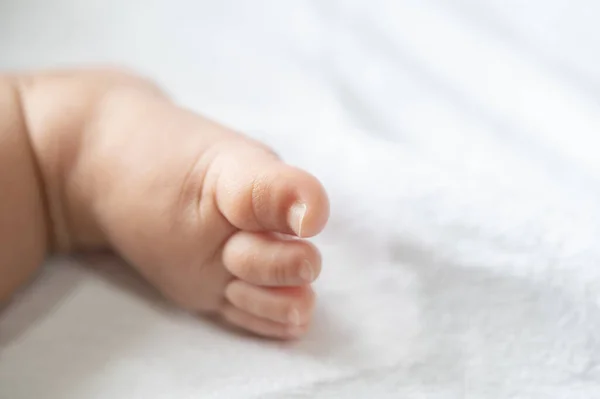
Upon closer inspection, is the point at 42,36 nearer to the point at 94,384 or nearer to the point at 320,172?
the point at 320,172

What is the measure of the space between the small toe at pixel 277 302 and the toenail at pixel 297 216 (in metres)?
0.06

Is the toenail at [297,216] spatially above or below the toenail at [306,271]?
above

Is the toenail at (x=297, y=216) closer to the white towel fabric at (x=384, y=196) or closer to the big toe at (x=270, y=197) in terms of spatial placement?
the big toe at (x=270, y=197)

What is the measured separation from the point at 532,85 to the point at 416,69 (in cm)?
14

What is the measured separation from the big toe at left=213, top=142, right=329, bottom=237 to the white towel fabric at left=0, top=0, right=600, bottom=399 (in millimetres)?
104

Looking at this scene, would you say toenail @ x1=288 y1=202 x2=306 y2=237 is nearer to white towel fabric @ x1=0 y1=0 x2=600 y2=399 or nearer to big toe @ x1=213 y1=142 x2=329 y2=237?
big toe @ x1=213 y1=142 x2=329 y2=237

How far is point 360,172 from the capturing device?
72 cm

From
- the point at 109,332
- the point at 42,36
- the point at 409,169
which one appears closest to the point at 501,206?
the point at 409,169

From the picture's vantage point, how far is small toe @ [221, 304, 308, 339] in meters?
0.58

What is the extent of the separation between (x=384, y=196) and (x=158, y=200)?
224 mm

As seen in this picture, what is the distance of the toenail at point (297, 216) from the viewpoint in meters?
0.53

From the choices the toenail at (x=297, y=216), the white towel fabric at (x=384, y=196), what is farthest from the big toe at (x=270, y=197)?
the white towel fabric at (x=384, y=196)

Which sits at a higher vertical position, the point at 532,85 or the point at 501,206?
the point at 532,85

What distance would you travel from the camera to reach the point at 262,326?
58 cm
